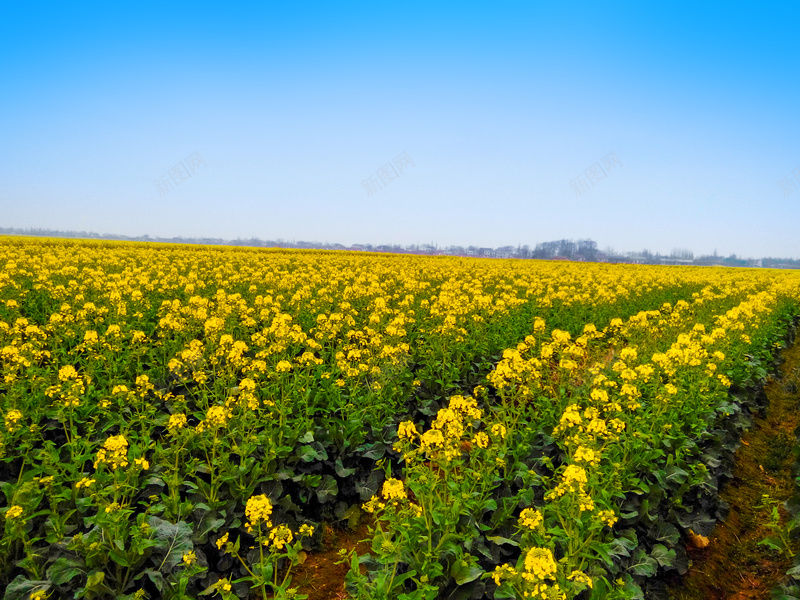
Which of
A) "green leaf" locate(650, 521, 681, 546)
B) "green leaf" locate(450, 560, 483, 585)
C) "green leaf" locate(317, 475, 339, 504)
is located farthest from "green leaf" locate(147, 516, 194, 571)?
"green leaf" locate(650, 521, 681, 546)

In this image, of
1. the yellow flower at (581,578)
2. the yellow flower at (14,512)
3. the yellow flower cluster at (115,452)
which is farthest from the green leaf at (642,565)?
the yellow flower at (14,512)

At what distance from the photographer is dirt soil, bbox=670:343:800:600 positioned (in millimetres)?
4785

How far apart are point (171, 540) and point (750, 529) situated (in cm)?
719

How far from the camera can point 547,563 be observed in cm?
295

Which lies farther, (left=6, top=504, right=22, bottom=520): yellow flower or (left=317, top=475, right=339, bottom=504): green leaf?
(left=317, top=475, right=339, bottom=504): green leaf

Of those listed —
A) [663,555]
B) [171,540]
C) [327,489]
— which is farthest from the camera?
[327,489]

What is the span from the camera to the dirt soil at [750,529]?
15.7ft

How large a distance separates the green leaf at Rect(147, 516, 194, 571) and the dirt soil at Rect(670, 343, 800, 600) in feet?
17.2

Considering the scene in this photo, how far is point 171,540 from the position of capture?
4.07 meters

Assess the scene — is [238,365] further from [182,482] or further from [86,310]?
[86,310]

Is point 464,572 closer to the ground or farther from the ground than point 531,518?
closer to the ground

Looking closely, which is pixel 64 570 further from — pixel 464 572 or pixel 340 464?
pixel 464 572

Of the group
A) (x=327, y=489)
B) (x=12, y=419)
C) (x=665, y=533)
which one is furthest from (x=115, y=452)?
(x=665, y=533)

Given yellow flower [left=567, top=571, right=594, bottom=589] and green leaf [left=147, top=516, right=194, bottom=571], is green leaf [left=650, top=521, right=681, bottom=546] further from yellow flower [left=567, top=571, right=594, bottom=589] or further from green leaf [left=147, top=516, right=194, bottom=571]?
green leaf [left=147, top=516, right=194, bottom=571]
